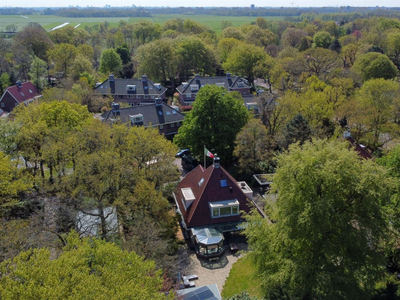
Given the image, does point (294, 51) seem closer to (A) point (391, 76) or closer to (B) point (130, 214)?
(A) point (391, 76)

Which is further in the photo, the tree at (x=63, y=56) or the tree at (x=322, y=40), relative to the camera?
the tree at (x=322, y=40)

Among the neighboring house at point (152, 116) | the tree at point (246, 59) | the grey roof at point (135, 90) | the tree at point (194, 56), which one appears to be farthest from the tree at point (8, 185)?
the tree at point (246, 59)

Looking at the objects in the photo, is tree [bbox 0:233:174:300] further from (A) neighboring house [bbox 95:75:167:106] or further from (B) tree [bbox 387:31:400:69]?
(B) tree [bbox 387:31:400:69]

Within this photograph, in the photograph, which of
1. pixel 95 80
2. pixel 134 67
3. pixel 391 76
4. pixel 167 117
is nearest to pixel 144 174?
pixel 167 117

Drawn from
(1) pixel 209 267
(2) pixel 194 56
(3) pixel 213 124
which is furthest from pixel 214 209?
(2) pixel 194 56

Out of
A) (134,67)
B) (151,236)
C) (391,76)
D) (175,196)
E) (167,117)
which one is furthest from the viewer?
(134,67)

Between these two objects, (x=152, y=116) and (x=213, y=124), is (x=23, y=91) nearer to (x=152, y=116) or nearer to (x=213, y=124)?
(x=152, y=116)

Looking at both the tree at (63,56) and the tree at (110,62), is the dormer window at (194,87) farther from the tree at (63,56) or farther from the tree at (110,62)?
the tree at (63,56)
